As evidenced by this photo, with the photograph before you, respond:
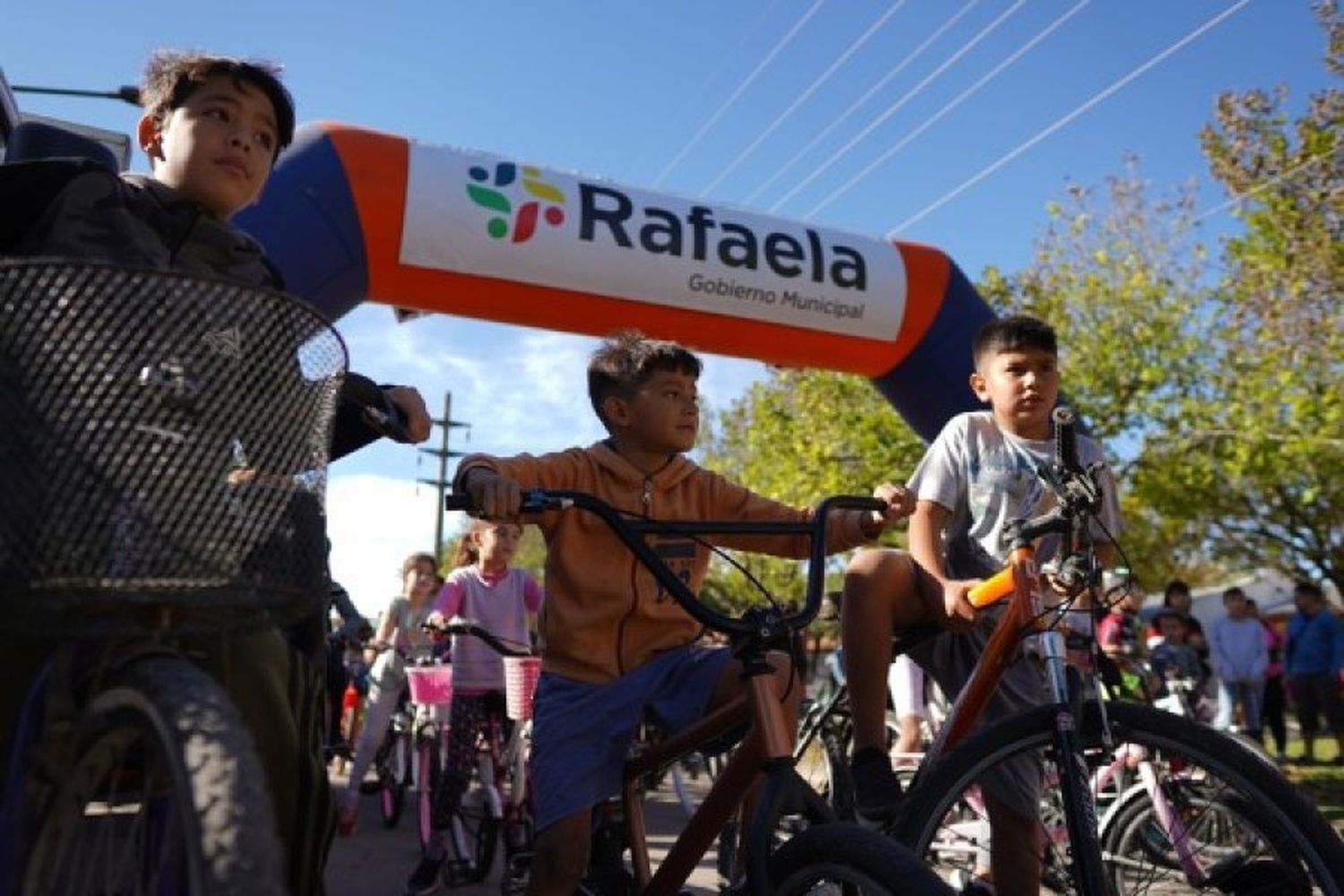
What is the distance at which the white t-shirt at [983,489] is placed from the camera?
370 cm

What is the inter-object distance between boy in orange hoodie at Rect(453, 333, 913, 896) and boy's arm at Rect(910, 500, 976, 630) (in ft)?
1.01

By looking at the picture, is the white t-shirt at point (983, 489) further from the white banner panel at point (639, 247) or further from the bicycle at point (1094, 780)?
the white banner panel at point (639, 247)

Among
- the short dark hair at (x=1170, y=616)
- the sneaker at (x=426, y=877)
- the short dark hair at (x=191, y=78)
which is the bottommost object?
the sneaker at (x=426, y=877)

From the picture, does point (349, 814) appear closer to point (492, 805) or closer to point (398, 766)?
point (398, 766)

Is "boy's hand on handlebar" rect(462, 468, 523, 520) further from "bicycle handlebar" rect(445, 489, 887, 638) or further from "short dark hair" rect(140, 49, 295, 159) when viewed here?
"short dark hair" rect(140, 49, 295, 159)

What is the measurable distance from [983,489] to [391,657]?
5855mm

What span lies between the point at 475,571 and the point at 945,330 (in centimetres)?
363

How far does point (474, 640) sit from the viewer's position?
6547mm

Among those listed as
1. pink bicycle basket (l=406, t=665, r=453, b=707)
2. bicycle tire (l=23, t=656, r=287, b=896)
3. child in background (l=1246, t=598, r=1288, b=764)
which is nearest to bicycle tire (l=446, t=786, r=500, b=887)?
pink bicycle basket (l=406, t=665, r=453, b=707)

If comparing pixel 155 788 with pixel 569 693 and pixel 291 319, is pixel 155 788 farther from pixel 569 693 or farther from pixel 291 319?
pixel 569 693

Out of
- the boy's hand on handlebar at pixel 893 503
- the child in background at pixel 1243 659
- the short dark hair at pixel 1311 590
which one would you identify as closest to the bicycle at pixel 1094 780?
the boy's hand on handlebar at pixel 893 503

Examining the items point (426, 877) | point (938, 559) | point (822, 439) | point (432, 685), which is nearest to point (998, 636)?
point (938, 559)

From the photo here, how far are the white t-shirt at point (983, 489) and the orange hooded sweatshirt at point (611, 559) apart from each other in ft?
1.73

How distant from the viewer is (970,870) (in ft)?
12.1
